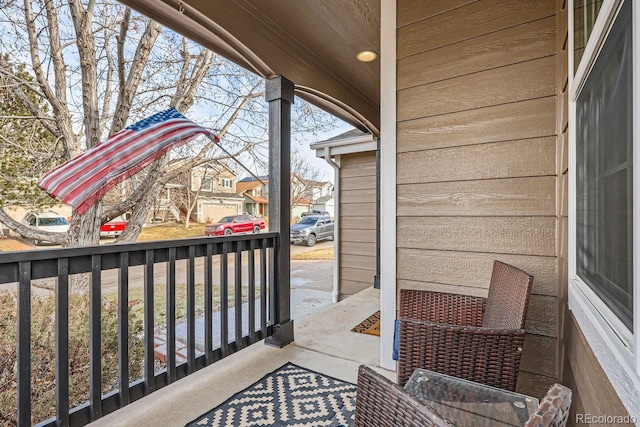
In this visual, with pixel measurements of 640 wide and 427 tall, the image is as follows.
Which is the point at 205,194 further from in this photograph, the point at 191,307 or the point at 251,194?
the point at 191,307

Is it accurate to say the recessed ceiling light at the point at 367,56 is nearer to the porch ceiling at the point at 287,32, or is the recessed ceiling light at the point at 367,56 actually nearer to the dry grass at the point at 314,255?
the porch ceiling at the point at 287,32

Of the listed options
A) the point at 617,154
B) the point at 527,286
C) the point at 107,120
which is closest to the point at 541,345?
the point at 527,286

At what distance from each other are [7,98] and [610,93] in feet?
17.4

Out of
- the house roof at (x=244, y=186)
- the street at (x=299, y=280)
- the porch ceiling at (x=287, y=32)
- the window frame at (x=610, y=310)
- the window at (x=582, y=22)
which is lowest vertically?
the street at (x=299, y=280)

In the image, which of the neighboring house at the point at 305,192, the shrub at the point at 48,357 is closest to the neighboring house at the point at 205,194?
the shrub at the point at 48,357

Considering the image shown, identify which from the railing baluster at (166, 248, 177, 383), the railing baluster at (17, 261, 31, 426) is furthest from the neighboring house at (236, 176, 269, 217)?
the railing baluster at (17, 261, 31, 426)

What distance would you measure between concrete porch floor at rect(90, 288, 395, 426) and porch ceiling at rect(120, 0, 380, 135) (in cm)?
232

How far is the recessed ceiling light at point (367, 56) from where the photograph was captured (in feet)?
10.7

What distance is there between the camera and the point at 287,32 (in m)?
2.88

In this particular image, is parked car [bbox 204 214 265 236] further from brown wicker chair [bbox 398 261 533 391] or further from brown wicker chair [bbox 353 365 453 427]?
brown wicker chair [bbox 353 365 453 427]

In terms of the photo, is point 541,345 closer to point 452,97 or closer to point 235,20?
point 452,97

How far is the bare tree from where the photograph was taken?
391 cm

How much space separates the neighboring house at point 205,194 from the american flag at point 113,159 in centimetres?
201

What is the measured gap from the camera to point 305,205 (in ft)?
51.4
